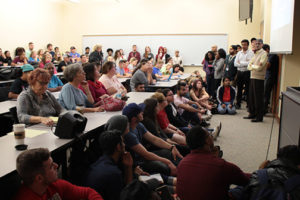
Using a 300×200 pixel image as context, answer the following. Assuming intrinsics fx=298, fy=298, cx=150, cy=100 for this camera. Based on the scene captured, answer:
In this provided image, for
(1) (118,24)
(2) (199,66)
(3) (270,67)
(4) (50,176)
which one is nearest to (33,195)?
(4) (50,176)

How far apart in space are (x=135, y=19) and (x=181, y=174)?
11715mm

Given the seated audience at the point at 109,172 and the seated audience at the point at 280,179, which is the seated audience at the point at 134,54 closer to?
the seated audience at the point at 109,172

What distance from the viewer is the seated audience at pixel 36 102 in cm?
274

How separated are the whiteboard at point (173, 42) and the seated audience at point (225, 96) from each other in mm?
5597

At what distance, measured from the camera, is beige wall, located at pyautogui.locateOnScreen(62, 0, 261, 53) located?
11.9 metres

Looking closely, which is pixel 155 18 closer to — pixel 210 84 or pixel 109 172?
pixel 210 84

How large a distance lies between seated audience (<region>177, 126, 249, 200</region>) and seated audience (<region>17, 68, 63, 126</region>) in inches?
52.2

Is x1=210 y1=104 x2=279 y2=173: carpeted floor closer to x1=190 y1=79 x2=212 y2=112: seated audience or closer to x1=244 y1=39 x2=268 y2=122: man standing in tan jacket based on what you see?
x1=244 y1=39 x2=268 y2=122: man standing in tan jacket

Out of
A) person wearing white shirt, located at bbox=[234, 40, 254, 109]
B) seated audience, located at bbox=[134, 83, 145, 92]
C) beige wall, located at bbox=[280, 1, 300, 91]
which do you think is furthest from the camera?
person wearing white shirt, located at bbox=[234, 40, 254, 109]

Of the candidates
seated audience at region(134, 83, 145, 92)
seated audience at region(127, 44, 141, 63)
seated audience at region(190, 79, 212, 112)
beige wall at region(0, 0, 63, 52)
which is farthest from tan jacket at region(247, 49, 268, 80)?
beige wall at region(0, 0, 63, 52)

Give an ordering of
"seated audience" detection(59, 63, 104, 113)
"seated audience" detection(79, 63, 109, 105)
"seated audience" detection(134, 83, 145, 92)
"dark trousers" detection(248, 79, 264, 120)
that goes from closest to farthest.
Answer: "seated audience" detection(59, 63, 104, 113), "seated audience" detection(79, 63, 109, 105), "seated audience" detection(134, 83, 145, 92), "dark trousers" detection(248, 79, 264, 120)

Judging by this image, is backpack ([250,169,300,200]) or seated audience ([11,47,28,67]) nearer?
backpack ([250,169,300,200])

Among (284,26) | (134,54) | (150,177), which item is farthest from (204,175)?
(134,54)

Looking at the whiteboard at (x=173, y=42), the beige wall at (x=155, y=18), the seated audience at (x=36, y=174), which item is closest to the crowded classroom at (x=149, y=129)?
the seated audience at (x=36, y=174)
